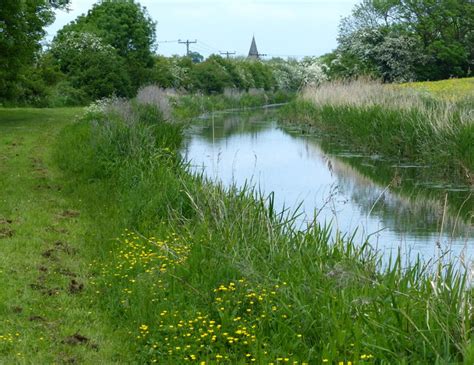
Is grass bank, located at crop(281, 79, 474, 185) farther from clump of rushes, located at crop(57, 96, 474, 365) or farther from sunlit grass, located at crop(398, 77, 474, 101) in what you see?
clump of rushes, located at crop(57, 96, 474, 365)

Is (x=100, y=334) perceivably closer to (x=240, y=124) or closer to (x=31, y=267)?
(x=31, y=267)

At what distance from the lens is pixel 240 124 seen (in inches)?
1451

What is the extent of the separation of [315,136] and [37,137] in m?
11.2

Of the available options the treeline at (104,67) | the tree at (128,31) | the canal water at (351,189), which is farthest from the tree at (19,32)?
the tree at (128,31)

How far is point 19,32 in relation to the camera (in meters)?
24.7

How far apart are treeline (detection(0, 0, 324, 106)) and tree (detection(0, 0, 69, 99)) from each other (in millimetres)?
90

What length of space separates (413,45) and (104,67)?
20.9 meters

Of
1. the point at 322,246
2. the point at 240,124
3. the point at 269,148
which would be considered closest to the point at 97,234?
the point at 322,246

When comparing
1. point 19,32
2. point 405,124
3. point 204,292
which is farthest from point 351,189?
point 19,32

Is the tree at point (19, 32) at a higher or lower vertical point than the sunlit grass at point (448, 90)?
higher

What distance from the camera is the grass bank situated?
1773cm

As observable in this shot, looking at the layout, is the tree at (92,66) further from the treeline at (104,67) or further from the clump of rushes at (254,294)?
the clump of rushes at (254,294)

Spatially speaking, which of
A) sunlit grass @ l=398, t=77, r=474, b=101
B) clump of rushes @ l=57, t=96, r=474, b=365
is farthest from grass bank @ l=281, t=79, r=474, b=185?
clump of rushes @ l=57, t=96, r=474, b=365

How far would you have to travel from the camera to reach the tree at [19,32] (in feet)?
78.8
